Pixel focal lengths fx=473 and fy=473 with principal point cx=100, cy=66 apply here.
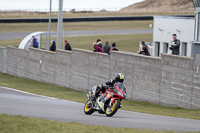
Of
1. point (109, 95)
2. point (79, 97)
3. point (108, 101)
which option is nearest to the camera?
point (109, 95)

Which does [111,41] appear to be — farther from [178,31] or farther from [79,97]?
[79,97]

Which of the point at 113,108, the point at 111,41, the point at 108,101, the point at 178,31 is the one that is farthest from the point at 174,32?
the point at 113,108

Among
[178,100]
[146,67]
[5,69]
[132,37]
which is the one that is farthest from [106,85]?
[132,37]

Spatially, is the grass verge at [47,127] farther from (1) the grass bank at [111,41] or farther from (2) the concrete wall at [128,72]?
(1) the grass bank at [111,41]

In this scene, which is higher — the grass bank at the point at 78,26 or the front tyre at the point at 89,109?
the grass bank at the point at 78,26

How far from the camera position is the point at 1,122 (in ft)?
37.7

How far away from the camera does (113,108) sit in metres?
13.6

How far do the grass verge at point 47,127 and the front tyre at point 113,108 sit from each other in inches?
81.7

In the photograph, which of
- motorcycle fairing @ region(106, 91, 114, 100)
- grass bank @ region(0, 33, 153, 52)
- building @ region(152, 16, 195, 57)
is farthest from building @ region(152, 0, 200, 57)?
motorcycle fairing @ region(106, 91, 114, 100)

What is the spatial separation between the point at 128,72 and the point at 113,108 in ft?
35.0

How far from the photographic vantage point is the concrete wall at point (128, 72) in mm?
20250

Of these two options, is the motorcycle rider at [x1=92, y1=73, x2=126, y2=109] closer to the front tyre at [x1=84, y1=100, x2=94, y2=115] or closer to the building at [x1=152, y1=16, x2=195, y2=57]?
the front tyre at [x1=84, y1=100, x2=94, y2=115]

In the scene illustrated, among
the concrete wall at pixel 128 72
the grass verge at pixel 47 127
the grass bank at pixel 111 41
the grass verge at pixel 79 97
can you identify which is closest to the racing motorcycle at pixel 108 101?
the grass verge at pixel 47 127

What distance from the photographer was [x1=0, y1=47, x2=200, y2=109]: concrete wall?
20.2 meters
